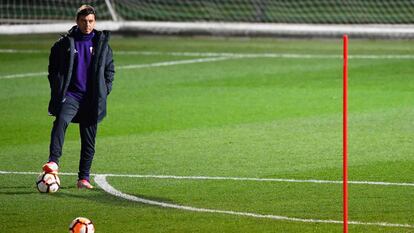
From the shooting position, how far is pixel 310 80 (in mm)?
21750

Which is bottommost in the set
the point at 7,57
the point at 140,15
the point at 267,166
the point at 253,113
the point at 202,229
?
the point at 202,229

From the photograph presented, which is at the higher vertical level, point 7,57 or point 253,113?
point 7,57

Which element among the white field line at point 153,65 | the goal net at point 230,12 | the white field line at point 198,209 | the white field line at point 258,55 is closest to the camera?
the white field line at point 198,209

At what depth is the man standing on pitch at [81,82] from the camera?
12875 millimetres

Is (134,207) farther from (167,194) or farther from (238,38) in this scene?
(238,38)

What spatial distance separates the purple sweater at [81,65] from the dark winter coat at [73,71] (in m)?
0.04

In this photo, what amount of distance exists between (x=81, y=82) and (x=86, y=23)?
0.59m

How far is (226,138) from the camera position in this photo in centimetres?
1623

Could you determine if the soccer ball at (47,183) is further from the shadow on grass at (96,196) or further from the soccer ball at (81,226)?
the soccer ball at (81,226)

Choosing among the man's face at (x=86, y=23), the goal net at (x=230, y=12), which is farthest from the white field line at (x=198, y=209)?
the goal net at (x=230, y=12)

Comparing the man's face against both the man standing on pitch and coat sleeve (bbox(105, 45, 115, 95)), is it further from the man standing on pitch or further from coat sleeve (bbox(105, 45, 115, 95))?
coat sleeve (bbox(105, 45, 115, 95))

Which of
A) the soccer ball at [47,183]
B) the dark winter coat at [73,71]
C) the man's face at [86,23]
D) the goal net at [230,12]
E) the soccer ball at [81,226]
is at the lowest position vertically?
the soccer ball at [81,226]

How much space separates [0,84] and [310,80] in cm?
486

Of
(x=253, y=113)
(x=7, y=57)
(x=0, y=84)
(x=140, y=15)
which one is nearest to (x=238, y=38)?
(x=140, y=15)
